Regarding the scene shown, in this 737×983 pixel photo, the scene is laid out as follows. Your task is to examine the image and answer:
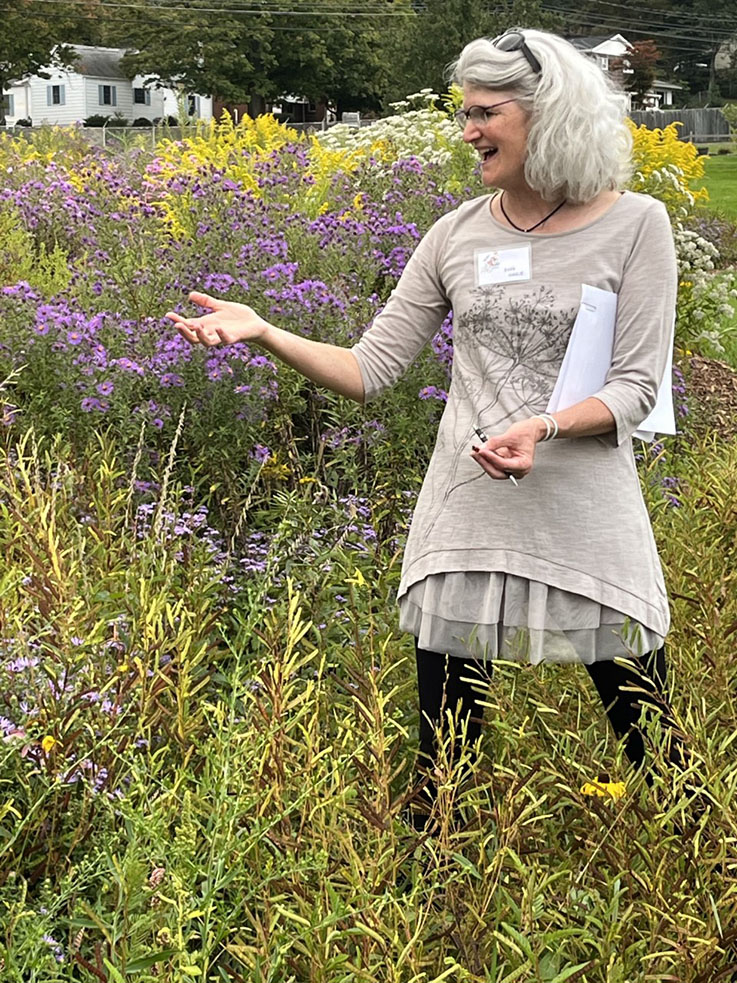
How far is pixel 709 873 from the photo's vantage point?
2242 mm

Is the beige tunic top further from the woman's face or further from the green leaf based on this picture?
the green leaf

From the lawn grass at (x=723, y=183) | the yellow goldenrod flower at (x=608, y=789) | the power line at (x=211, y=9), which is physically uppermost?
the power line at (x=211, y=9)

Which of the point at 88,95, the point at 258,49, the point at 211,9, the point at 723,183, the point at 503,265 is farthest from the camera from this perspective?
the point at 88,95

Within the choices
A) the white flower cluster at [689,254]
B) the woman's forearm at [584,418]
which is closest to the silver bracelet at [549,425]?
the woman's forearm at [584,418]

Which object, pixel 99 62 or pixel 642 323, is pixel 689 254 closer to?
pixel 642 323

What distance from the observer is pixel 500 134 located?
2621mm

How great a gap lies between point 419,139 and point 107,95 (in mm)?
74781

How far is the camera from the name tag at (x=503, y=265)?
2.66 meters

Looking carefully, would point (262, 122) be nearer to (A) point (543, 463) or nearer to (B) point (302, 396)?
(B) point (302, 396)

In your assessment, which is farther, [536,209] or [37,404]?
[37,404]

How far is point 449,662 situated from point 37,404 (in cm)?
258

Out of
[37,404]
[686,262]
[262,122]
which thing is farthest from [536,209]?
[262,122]

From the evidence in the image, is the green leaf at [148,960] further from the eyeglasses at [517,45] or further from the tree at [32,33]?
the tree at [32,33]

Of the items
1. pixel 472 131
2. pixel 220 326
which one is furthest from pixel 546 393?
Result: pixel 220 326
